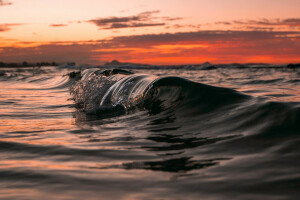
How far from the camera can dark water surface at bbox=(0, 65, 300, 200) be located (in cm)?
170

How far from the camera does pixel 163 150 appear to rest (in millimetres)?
2463

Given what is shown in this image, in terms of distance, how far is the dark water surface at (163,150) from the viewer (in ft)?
5.58

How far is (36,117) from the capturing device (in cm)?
448

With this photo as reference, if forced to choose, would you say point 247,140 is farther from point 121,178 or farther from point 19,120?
point 19,120

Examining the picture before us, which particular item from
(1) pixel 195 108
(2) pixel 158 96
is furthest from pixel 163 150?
(2) pixel 158 96

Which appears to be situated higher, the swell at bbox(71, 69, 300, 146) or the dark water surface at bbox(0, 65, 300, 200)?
the swell at bbox(71, 69, 300, 146)

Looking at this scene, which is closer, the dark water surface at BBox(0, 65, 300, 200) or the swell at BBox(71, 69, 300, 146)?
the dark water surface at BBox(0, 65, 300, 200)

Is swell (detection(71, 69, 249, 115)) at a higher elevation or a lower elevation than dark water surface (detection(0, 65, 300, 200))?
higher

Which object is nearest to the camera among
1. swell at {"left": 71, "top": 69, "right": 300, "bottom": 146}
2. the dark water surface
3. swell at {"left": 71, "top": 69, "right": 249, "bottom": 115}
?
the dark water surface

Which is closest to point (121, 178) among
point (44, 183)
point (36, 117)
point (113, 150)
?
point (44, 183)

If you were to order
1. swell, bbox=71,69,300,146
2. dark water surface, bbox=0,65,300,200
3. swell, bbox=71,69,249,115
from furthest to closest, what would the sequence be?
swell, bbox=71,69,249,115
swell, bbox=71,69,300,146
dark water surface, bbox=0,65,300,200

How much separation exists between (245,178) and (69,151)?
1.35 metres

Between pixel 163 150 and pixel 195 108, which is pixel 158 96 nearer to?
pixel 195 108

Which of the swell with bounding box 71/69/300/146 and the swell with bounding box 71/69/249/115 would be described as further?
the swell with bounding box 71/69/249/115
